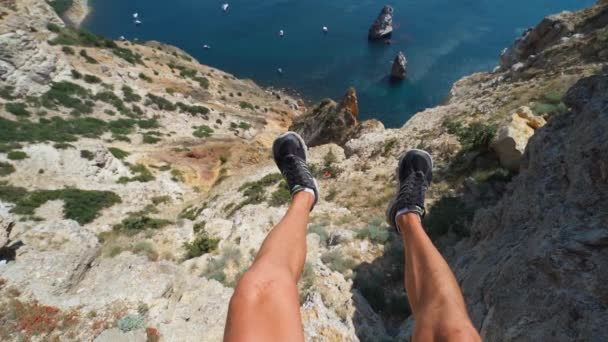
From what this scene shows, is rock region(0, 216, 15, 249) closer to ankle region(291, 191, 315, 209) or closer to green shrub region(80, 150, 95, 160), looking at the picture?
ankle region(291, 191, 315, 209)

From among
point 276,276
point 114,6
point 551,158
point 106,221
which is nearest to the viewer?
point 276,276

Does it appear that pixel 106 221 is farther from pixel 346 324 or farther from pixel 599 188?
pixel 599 188

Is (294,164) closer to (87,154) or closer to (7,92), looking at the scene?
(87,154)

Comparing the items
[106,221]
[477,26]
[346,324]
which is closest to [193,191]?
[106,221]

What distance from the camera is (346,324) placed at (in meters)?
5.68

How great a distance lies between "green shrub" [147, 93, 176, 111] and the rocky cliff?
7.57 m

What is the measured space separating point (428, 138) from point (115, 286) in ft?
37.9

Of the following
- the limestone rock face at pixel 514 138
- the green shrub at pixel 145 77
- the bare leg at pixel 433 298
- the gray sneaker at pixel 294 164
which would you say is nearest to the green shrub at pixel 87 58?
the green shrub at pixel 145 77

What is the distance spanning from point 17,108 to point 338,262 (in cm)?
2671

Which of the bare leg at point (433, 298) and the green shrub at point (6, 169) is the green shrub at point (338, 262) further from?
the green shrub at point (6, 169)

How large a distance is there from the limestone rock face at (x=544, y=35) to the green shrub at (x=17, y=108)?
33.0 m

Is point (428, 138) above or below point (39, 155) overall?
below

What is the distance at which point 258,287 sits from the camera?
3.45 meters

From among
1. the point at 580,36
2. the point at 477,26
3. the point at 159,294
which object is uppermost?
the point at 477,26
